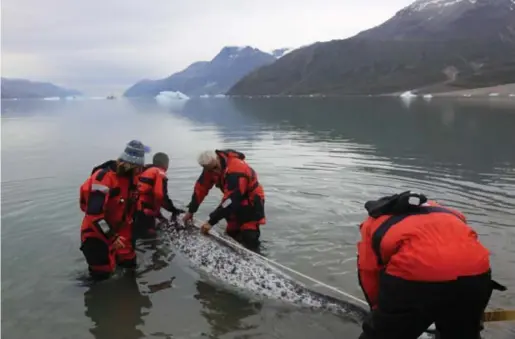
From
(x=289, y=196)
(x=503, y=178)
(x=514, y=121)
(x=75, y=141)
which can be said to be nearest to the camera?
(x=289, y=196)

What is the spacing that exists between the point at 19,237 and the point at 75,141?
59.0 ft

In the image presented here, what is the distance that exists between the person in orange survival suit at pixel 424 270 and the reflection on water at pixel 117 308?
10.7 feet

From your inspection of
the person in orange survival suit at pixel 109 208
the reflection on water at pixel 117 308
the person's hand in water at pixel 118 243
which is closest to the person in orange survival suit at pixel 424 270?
the reflection on water at pixel 117 308

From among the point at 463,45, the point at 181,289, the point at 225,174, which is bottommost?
the point at 181,289

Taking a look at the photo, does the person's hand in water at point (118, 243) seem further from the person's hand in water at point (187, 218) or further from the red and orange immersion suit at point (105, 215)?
the person's hand in water at point (187, 218)

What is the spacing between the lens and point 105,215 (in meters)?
6.41

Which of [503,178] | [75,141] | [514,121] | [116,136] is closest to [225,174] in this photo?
[503,178]

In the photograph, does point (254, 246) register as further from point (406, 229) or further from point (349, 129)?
point (349, 129)

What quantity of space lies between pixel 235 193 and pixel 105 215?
2.00 m

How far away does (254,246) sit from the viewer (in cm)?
807

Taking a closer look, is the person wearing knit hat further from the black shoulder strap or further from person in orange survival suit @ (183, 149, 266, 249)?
the black shoulder strap

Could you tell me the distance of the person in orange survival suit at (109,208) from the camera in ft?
19.4

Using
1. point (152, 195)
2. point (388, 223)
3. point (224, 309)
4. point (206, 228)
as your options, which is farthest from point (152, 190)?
point (388, 223)

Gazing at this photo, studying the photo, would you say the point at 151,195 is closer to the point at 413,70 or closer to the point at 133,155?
the point at 133,155
